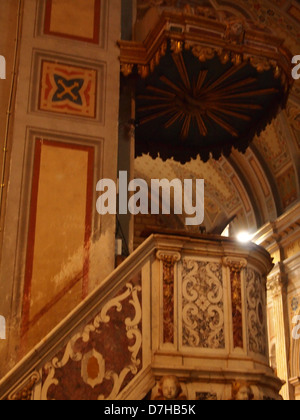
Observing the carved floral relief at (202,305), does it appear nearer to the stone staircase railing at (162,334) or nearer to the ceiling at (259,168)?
the stone staircase railing at (162,334)

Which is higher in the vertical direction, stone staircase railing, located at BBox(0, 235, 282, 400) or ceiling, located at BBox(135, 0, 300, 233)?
ceiling, located at BBox(135, 0, 300, 233)

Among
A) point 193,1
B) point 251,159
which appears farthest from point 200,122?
point 251,159

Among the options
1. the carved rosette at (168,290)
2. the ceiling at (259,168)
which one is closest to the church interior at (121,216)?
the carved rosette at (168,290)

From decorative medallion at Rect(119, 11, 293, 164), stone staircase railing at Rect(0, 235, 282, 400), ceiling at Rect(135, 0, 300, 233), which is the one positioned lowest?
stone staircase railing at Rect(0, 235, 282, 400)

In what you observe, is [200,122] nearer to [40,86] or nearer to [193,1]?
[40,86]

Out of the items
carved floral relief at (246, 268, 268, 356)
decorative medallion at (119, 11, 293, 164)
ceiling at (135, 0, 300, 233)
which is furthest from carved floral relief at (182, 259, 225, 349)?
ceiling at (135, 0, 300, 233)

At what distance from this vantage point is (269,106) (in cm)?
843

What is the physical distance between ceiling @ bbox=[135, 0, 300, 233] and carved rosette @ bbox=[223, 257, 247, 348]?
22.4ft

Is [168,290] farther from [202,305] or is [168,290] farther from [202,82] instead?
[202,82]

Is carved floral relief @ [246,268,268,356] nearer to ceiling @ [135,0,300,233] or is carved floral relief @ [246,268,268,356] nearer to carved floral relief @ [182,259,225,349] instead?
carved floral relief @ [182,259,225,349]

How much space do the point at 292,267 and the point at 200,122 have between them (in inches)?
250

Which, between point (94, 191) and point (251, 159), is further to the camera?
point (251, 159)

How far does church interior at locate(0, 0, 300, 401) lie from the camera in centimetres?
491

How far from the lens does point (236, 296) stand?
5.39 meters
